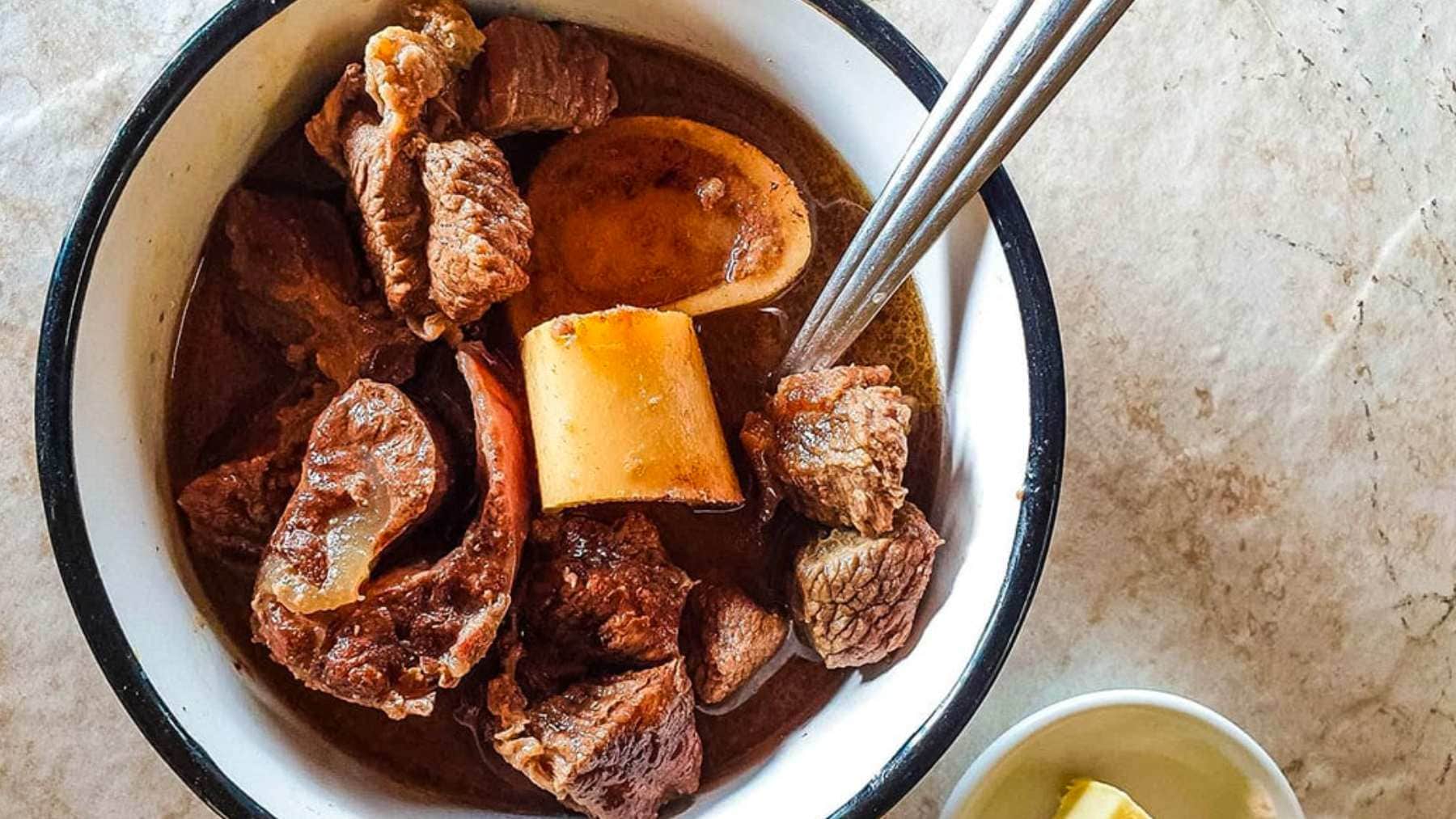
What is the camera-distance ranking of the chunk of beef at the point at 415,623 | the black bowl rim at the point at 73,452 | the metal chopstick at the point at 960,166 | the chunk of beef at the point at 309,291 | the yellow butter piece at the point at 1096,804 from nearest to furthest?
the metal chopstick at the point at 960,166 → the black bowl rim at the point at 73,452 → the chunk of beef at the point at 415,623 → the chunk of beef at the point at 309,291 → the yellow butter piece at the point at 1096,804

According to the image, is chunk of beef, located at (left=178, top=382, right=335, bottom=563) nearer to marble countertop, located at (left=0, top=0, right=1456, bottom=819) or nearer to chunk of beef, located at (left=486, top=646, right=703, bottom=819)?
chunk of beef, located at (left=486, top=646, right=703, bottom=819)

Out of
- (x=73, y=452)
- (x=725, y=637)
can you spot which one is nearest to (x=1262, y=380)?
(x=725, y=637)

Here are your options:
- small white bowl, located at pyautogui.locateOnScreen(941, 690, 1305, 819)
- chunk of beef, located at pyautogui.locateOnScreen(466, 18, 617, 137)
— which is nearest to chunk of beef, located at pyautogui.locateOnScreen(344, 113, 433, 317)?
chunk of beef, located at pyautogui.locateOnScreen(466, 18, 617, 137)

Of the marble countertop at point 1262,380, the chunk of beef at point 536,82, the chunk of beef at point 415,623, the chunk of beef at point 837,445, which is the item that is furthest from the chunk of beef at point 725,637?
the chunk of beef at point 536,82

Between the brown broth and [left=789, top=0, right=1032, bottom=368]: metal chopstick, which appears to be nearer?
[left=789, top=0, right=1032, bottom=368]: metal chopstick

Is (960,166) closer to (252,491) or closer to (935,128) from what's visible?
(935,128)

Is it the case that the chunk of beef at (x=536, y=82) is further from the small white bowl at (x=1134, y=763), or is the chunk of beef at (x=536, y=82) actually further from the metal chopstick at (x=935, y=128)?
the small white bowl at (x=1134, y=763)
